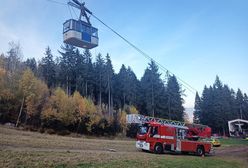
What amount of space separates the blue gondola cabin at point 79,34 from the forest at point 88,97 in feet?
59.3

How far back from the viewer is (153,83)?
85.3 metres

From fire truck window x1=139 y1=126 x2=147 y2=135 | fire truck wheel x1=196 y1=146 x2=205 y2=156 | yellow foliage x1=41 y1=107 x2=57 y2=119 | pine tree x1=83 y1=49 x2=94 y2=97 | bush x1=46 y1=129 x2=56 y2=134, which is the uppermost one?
pine tree x1=83 y1=49 x2=94 y2=97

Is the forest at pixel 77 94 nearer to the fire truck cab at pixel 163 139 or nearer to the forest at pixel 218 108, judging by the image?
the forest at pixel 218 108

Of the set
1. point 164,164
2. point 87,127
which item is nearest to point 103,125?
point 87,127

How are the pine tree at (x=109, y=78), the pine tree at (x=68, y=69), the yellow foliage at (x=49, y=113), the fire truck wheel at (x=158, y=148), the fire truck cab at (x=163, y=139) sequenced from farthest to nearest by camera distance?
the pine tree at (x=109, y=78), the pine tree at (x=68, y=69), the yellow foliage at (x=49, y=113), the fire truck cab at (x=163, y=139), the fire truck wheel at (x=158, y=148)

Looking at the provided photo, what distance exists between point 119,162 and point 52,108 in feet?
144

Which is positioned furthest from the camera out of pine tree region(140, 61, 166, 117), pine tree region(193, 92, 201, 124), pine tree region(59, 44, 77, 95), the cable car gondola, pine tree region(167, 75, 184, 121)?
pine tree region(193, 92, 201, 124)

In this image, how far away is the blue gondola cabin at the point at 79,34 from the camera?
80.4ft

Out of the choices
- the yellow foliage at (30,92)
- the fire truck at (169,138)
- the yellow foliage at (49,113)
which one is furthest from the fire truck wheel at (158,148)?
the yellow foliage at (30,92)

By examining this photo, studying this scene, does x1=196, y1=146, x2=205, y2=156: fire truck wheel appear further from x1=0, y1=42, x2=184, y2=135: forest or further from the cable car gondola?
x1=0, y1=42, x2=184, y2=135: forest

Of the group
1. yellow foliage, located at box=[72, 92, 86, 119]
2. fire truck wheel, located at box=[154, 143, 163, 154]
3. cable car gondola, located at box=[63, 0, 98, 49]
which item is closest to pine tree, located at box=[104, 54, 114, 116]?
yellow foliage, located at box=[72, 92, 86, 119]

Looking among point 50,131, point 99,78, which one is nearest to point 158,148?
point 50,131

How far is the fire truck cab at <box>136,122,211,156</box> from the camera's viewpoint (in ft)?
88.8

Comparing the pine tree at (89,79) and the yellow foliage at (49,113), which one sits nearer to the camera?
the yellow foliage at (49,113)
